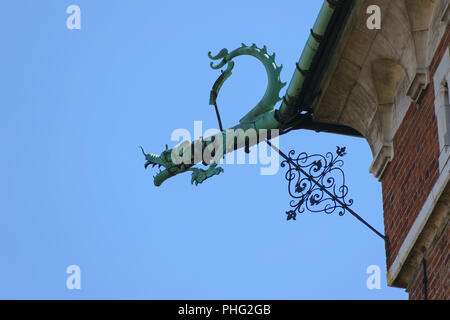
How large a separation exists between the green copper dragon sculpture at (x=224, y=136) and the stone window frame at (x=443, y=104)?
2.94 meters

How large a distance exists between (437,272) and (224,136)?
155 inches

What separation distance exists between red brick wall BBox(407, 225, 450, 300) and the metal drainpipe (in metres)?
2.86

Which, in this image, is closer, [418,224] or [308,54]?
[418,224]

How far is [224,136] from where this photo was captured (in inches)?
729

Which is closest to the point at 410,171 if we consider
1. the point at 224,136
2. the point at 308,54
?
the point at 308,54

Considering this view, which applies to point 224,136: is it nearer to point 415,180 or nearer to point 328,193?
point 328,193

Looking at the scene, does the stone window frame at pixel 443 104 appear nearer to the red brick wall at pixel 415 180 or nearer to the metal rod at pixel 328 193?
the red brick wall at pixel 415 180

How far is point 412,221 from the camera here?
53.2 ft

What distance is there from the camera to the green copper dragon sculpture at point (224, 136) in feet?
60.5

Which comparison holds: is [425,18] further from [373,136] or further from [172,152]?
[172,152]

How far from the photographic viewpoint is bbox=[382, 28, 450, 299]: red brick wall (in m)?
15.5

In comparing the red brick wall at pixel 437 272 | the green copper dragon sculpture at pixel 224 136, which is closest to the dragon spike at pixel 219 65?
the green copper dragon sculpture at pixel 224 136

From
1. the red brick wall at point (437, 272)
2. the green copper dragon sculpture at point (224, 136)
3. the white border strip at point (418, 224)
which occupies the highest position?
the green copper dragon sculpture at point (224, 136)
